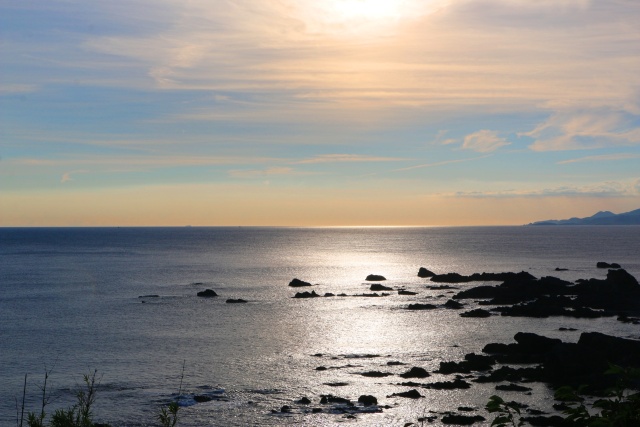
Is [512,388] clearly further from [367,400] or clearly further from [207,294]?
[207,294]

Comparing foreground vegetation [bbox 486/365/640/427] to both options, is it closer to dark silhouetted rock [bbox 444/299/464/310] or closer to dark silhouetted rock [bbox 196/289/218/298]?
dark silhouetted rock [bbox 444/299/464/310]

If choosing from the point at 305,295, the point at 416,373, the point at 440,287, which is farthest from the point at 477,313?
the point at 440,287

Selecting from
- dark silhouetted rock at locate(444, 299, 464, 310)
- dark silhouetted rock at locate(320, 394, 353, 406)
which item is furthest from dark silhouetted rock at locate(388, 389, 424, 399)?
dark silhouetted rock at locate(444, 299, 464, 310)

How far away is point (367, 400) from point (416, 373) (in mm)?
7988

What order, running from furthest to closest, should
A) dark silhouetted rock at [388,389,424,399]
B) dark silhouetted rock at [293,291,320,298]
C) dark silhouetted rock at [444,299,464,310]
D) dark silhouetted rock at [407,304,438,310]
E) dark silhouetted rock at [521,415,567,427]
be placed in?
dark silhouetted rock at [293,291,320,298], dark silhouetted rock at [444,299,464,310], dark silhouetted rock at [407,304,438,310], dark silhouetted rock at [388,389,424,399], dark silhouetted rock at [521,415,567,427]

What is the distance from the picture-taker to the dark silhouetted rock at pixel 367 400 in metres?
38.7

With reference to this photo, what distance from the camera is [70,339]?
61750 millimetres

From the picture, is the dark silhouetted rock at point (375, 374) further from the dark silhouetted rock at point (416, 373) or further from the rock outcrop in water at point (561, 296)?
the rock outcrop in water at point (561, 296)

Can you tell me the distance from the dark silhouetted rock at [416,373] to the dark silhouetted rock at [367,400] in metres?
7.20

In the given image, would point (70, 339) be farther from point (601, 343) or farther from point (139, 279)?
point (139, 279)

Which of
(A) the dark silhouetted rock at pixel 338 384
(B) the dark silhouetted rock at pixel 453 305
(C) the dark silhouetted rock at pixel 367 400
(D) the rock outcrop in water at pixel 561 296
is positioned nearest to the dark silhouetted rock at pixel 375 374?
A: (A) the dark silhouetted rock at pixel 338 384

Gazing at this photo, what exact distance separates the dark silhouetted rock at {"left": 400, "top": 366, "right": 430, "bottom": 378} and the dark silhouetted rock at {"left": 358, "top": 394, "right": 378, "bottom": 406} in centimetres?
720

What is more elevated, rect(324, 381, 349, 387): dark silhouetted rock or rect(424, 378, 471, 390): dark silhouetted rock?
rect(424, 378, 471, 390): dark silhouetted rock

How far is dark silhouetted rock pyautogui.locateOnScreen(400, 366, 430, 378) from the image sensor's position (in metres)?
45.4
